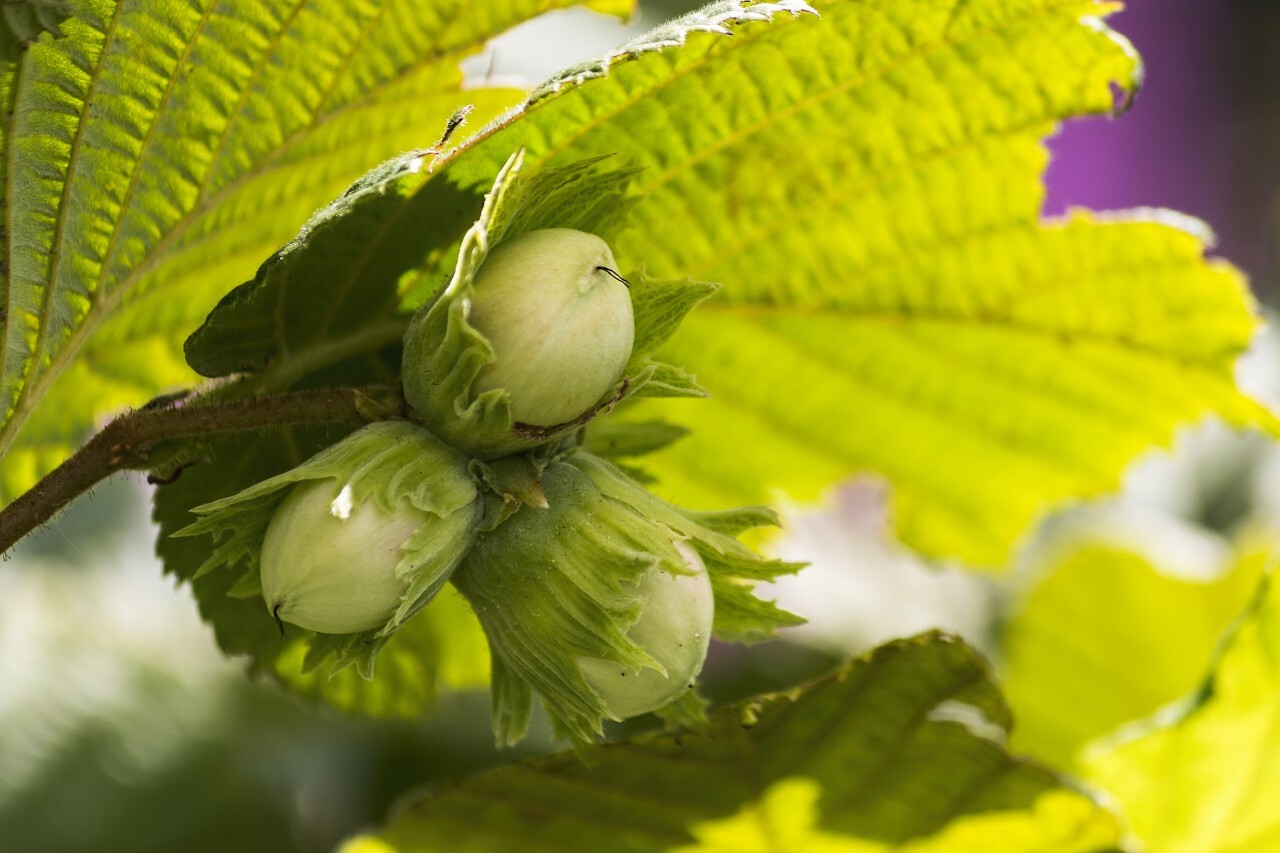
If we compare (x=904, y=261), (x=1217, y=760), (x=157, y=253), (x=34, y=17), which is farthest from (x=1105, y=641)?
(x=34, y=17)

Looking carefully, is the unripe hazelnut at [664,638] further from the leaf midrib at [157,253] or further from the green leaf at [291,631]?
the leaf midrib at [157,253]

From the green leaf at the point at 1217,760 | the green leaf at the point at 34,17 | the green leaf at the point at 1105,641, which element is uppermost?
the green leaf at the point at 34,17

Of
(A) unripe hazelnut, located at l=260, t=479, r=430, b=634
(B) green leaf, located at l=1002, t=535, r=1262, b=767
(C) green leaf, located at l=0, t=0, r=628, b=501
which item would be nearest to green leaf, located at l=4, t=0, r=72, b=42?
(C) green leaf, located at l=0, t=0, r=628, b=501

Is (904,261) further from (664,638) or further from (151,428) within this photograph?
(151,428)

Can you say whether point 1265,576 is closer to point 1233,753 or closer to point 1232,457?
point 1233,753

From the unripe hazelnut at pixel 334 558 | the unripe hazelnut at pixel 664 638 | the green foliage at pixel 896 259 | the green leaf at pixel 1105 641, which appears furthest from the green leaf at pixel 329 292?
the green leaf at pixel 1105 641

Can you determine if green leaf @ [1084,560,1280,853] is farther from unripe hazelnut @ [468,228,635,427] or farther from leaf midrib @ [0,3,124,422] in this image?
leaf midrib @ [0,3,124,422]
